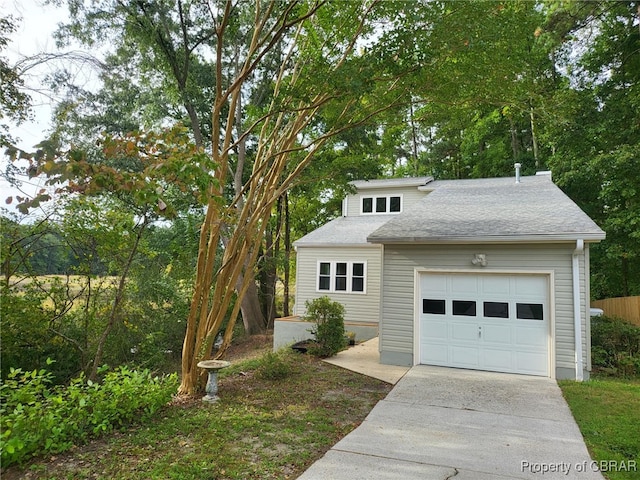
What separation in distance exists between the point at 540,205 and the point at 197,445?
9.22 meters

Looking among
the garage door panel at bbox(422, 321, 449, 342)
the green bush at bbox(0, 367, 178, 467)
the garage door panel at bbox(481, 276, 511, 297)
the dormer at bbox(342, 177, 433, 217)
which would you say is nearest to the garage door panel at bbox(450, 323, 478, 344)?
the garage door panel at bbox(422, 321, 449, 342)

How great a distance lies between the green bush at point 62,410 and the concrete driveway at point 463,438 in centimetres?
253

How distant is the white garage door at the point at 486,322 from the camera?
7.94 m

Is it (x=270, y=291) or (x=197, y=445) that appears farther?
(x=270, y=291)

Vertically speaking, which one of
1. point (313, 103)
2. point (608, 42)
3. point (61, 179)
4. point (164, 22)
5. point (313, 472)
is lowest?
point (313, 472)

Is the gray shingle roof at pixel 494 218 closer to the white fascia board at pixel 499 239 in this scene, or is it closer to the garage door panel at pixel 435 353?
the white fascia board at pixel 499 239

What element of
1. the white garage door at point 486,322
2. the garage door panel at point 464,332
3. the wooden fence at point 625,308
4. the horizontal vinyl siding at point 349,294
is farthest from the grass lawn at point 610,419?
the horizontal vinyl siding at point 349,294

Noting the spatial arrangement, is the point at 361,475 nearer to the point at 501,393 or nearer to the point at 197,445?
the point at 197,445

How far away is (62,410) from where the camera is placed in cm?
441

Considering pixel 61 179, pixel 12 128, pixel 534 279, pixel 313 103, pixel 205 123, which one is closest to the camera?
pixel 61 179

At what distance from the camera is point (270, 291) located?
67.1ft

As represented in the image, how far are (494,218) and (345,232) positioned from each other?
747 cm

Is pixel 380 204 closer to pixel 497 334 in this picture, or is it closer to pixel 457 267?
pixel 457 267

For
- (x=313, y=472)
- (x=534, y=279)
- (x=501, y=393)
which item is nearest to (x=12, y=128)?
(x=313, y=472)
